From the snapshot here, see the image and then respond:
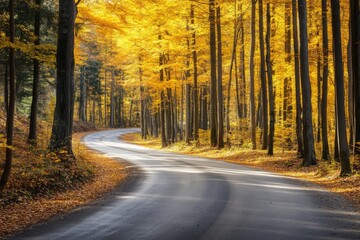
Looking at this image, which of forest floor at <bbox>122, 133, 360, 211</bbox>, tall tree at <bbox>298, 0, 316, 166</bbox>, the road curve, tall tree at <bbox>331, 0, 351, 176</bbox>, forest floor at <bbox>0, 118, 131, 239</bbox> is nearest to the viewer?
the road curve

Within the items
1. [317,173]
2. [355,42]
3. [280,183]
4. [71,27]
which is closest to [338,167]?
[317,173]

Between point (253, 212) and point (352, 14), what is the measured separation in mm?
8888

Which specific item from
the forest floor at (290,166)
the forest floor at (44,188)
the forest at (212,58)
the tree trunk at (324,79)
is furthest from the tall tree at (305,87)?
the forest floor at (44,188)

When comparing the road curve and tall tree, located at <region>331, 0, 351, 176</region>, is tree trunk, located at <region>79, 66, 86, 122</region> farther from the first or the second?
tall tree, located at <region>331, 0, 351, 176</region>

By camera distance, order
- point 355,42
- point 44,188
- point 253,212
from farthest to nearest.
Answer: point 355,42, point 44,188, point 253,212

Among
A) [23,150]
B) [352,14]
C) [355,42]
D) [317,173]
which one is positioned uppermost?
[352,14]

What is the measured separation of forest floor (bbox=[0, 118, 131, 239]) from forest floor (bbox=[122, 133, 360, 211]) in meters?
7.38

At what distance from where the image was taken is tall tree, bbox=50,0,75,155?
14.0 metres

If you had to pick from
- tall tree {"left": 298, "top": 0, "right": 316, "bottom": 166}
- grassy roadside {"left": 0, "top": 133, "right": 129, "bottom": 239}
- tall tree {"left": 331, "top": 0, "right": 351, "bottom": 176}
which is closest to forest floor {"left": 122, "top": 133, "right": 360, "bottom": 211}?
tall tree {"left": 331, "top": 0, "right": 351, "bottom": 176}

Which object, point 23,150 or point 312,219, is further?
point 23,150

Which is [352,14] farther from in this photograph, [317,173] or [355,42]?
[317,173]

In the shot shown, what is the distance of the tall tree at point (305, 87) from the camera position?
1609 centimetres

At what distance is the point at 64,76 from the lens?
14.2 m

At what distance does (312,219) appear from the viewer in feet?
25.7
